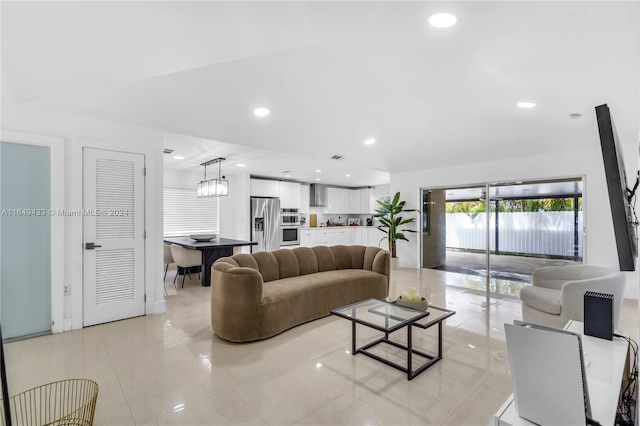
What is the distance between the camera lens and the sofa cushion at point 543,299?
3.09m

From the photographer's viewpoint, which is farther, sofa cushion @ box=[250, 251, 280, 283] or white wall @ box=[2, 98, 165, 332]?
sofa cushion @ box=[250, 251, 280, 283]

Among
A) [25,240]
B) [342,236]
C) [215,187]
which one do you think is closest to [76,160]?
[25,240]

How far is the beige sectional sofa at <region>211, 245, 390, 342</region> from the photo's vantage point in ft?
10.3

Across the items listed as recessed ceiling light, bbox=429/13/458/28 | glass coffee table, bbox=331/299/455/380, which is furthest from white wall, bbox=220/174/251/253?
recessed ceiling light, bbox=429/13/458/28

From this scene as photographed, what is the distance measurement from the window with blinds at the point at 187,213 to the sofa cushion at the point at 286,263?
4.04 metres

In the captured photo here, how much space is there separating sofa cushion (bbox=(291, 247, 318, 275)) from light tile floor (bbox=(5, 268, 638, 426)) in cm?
82

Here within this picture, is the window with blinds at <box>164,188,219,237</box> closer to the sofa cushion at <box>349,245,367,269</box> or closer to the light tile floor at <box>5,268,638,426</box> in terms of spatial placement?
the light tile floor at <box>5,268,638,426</box>

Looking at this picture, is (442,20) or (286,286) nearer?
(442,20)

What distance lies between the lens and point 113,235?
3709mm

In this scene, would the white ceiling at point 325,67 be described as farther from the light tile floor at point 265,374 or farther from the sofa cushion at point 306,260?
the light tile floor at point 265,374

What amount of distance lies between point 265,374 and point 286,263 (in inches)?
71.1

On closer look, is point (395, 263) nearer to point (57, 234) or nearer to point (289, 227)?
point (289, 227)

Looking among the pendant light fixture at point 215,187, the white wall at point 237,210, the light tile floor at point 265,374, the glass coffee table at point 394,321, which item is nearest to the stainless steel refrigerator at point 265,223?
the white wall at point 237,210

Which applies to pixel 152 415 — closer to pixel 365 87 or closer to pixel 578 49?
pixel 365 87
